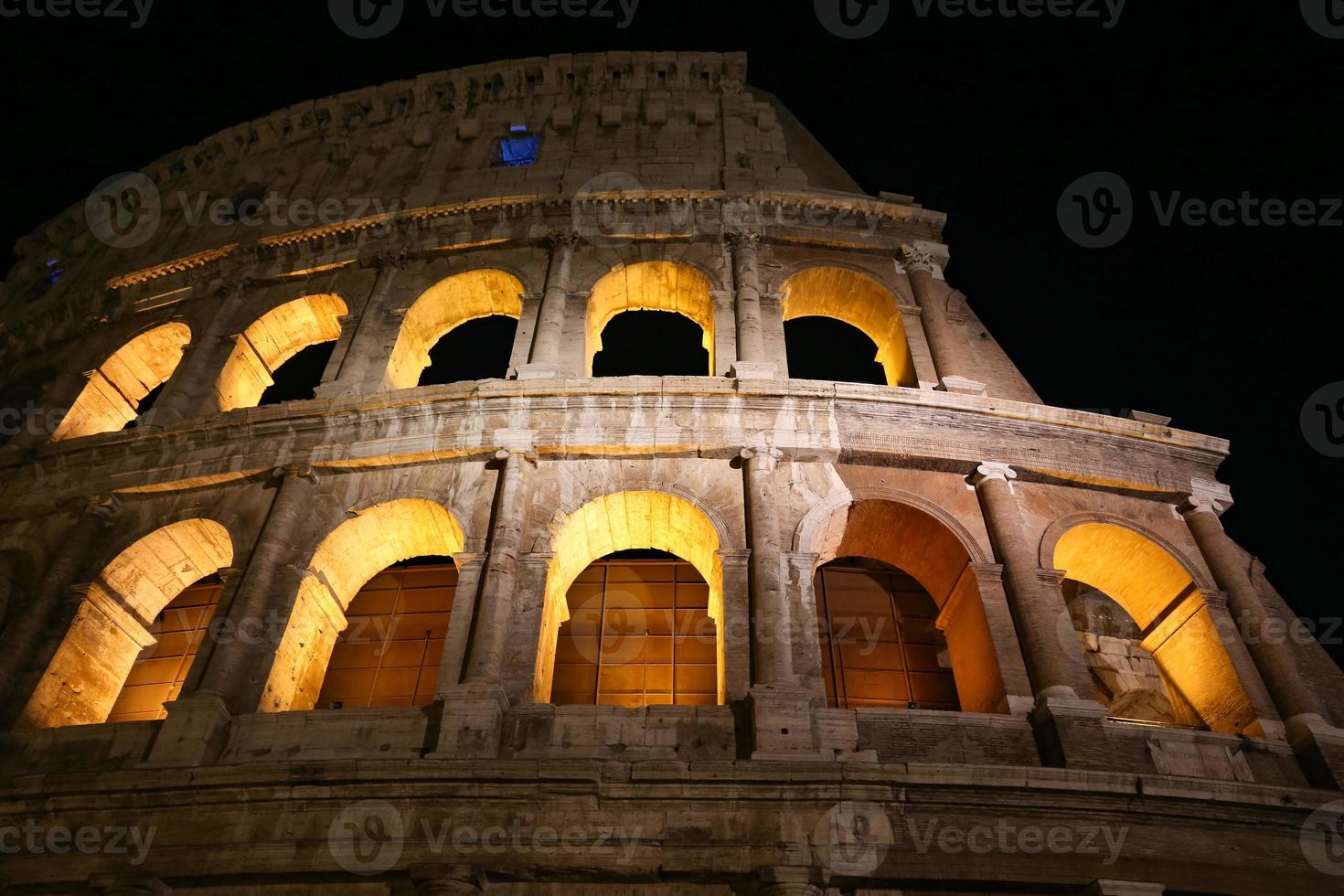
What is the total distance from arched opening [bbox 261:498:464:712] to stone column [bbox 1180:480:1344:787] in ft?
31.1

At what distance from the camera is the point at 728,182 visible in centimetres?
1522

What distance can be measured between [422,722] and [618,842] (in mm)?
2490

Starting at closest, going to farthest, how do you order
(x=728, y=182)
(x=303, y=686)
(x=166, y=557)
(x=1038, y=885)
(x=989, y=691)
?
(x=1038, y=885) → (x=989, y=691) → (x=303, y=686) → (x=166, y=557) → (x=728, y=182)

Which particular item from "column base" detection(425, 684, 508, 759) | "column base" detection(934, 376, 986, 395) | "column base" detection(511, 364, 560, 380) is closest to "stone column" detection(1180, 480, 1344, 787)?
"column base" detection(934, 376, 986, 395)

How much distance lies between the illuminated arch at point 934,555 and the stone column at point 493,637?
345cm

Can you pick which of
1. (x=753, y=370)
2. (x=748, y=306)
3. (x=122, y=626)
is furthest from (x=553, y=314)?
(x=122, y=626)

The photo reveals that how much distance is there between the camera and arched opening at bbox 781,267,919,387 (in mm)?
14141

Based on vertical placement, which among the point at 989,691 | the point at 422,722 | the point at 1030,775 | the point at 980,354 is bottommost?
the point at 1030,775

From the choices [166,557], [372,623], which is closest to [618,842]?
[372,623]

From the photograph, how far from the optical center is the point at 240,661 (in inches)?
389

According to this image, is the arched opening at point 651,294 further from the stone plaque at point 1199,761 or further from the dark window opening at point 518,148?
the stone plaque at point 1199,761

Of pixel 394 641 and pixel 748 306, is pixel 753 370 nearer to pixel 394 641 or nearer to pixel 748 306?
pixel 748 306

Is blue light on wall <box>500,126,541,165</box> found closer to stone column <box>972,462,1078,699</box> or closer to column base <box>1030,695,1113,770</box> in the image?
stone column <box>972,462,1078,699</box>

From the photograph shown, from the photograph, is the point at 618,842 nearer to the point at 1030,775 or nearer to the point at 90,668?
the point at 1030,775
